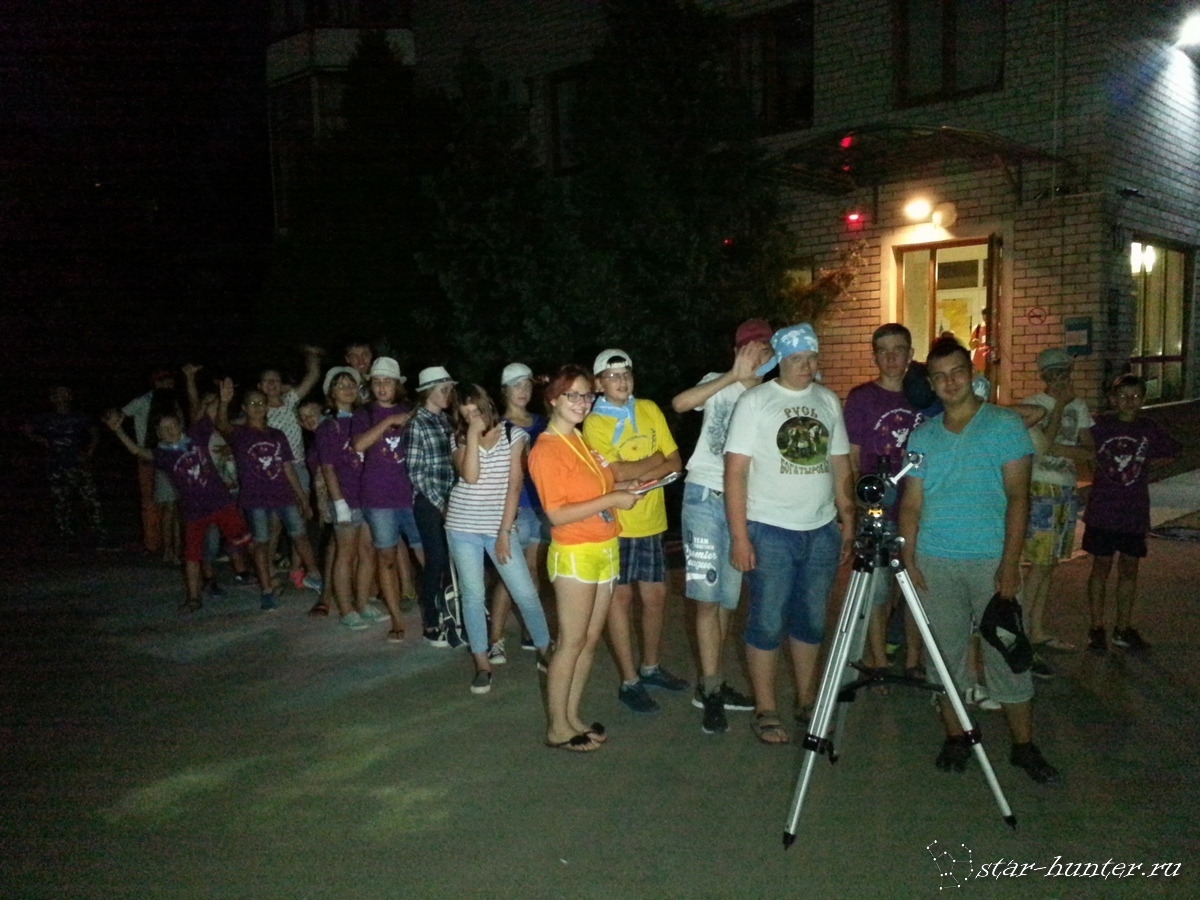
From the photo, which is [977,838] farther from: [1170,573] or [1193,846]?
[1170,573]

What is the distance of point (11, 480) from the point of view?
20.0 meters

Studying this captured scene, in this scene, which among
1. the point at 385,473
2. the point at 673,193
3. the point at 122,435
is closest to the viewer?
the point at 385,473

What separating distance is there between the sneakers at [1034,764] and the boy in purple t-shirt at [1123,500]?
80.8 inches

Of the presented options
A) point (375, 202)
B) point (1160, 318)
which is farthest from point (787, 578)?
point (375, 202)

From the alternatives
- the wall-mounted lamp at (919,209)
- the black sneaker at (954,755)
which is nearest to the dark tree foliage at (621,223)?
the wall-mounted lamp at (919,209)

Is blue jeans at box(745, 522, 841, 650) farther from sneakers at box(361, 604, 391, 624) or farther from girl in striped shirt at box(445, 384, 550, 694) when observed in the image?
sneakers at box(361, 604, 391, 624)

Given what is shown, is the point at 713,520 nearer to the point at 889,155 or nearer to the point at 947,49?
the point at 889,155

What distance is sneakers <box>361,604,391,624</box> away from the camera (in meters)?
7.12

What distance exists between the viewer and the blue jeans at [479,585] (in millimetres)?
5438

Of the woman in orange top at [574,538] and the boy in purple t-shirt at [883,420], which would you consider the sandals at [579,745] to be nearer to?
the woman in orange top at [574,538]

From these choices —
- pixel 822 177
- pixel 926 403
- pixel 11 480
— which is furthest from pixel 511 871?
pixel 11 480

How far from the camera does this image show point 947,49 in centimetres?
1061

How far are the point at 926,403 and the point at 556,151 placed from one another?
35.3ft

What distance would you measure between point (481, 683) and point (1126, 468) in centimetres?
408
